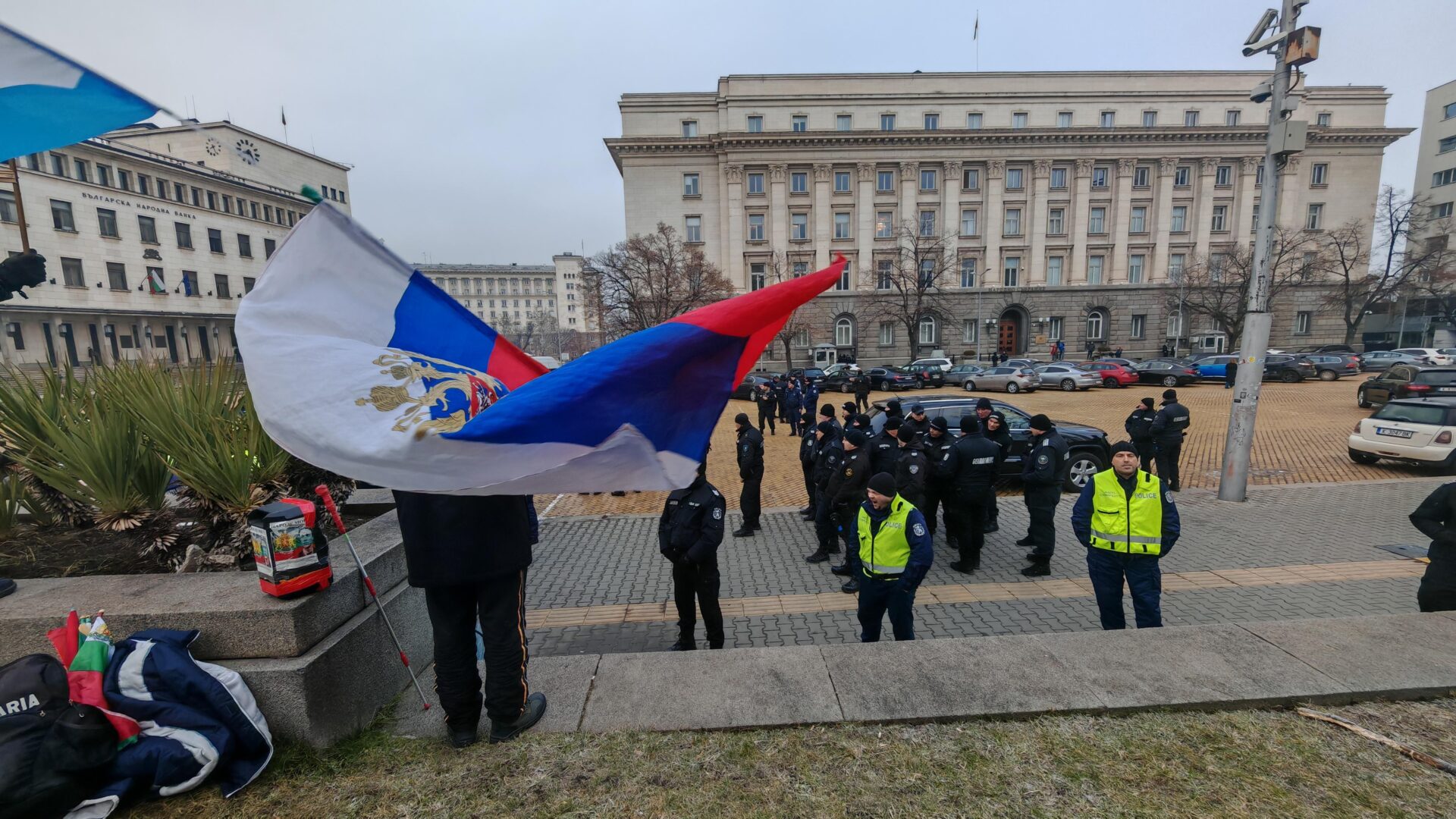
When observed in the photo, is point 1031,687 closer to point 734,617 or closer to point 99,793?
point 734,617

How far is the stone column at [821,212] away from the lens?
49000mm

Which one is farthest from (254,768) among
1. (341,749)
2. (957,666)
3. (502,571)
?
(957,666)

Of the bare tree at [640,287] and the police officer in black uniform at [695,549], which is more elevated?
the bare tree at [640,287]

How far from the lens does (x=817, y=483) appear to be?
7.80 m

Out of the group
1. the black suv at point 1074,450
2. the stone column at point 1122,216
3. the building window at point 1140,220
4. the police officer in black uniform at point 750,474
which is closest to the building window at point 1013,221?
the stone column at point 1122,216

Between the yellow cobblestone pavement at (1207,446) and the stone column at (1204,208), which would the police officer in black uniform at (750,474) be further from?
the stone column at (1204,208)

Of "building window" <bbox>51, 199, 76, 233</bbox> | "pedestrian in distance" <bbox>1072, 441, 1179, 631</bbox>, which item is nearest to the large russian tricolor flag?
"pedestrian in distance" <bbox>1072, 441, 1179, 631</bbox>

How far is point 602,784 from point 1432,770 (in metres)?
3.65

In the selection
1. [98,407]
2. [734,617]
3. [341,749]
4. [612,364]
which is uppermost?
[612,364]

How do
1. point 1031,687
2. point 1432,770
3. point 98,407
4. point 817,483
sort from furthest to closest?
point 817,483 < point 98,407 < point 1031,687 < point 1432,770

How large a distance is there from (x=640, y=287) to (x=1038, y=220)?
114 feet

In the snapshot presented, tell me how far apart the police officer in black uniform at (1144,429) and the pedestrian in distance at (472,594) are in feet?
34.0

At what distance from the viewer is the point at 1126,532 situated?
4418 mm

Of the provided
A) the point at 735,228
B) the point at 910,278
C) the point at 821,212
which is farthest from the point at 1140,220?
the point at 735,228
